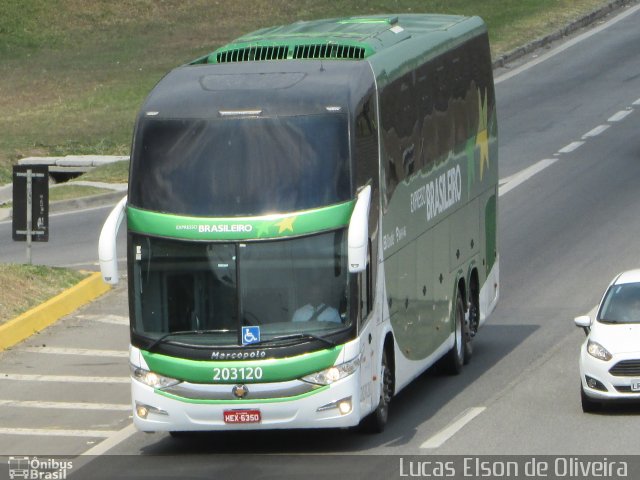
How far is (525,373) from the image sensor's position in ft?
61.2

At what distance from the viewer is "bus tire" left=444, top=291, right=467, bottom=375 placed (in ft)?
61.7

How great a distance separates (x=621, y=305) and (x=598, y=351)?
35.7 inches

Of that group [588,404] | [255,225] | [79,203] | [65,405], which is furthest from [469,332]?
[79,203]

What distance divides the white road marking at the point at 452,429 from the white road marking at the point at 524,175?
13939mm

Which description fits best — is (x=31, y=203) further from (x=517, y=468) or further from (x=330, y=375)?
(x=517, y=468)

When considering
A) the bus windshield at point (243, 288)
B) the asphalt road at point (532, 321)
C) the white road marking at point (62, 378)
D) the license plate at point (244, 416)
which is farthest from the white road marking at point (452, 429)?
the white road marking at point (62, 378)

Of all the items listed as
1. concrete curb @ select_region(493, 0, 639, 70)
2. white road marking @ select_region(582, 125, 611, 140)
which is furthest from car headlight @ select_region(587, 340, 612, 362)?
concrete curb @ select_region(493, 0, 639, 70)

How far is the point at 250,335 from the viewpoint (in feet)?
47.4

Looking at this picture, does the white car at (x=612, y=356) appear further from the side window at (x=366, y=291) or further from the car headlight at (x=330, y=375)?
the car headlight at (x=330, y=375)

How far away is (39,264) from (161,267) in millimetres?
10700

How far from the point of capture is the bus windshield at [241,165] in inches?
572

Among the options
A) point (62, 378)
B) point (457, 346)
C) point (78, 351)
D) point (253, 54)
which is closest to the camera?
point (253, 54)

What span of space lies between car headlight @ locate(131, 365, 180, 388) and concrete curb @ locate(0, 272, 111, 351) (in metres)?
5.82

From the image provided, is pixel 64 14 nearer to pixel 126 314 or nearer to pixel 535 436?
pixel 126 314
